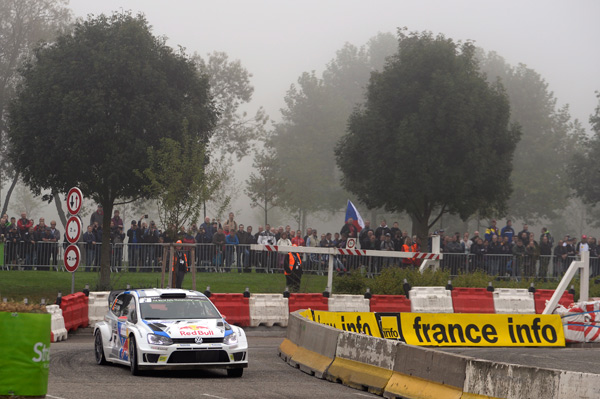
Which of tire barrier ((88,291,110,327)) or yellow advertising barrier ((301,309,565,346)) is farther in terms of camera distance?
tire barrier ((88,291,110,327))

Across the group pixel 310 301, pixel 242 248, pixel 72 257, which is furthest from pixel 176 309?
pixel 242 248

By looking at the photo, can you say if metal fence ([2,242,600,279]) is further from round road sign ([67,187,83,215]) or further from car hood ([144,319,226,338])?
car hood ([144,319,226,338])

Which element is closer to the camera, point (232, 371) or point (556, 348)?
point (232, 371)

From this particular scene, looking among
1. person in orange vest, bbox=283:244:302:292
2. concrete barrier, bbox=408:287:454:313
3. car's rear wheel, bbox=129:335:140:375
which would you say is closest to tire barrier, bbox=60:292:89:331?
car's rear wheel, bbox=129:335:140:375

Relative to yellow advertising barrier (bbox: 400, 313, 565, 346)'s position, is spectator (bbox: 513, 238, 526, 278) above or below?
above

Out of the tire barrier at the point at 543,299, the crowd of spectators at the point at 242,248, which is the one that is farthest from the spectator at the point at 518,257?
the tire barrier at the point at 543,299

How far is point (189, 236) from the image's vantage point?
33281mm

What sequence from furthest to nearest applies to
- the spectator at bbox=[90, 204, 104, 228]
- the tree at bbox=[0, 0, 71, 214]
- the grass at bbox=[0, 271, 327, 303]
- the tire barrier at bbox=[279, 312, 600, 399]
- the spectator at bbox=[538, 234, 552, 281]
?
the tree at bbox=[0, 0, 71, 214] < the spectator at bbox=[538, 234, 552, 281] < the spectator at bbox=[90, 204, 104, 228] < the grass at bbox=[0, 271, 327, 303] < the tire barrier at bbox=[279, 312, 600, 399]

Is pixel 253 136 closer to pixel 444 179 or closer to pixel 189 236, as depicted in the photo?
pixel 444 179

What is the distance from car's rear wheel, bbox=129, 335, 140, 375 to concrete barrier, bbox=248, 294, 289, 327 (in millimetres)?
8965

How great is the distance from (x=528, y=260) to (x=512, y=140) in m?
7.65

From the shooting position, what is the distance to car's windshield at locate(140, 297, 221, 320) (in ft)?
52.6

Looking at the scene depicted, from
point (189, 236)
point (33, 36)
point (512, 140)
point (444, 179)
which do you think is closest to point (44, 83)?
point (189, 236)

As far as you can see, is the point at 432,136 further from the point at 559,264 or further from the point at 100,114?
the point at 100,114
